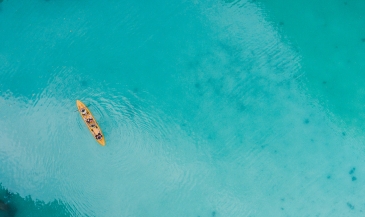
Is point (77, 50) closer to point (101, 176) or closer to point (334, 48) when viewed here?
point (101, 176)

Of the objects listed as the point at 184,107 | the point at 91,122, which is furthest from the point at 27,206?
the point at 184,107

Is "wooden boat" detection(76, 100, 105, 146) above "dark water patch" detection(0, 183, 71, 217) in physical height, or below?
above

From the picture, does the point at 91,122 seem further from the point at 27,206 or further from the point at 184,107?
the point at 27,206

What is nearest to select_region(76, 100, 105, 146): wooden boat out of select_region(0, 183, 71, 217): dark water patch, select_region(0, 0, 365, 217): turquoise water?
select_region(0, 0, 365, 217): turquoise water

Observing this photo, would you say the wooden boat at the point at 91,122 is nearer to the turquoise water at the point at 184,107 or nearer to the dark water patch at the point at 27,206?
the turquoise water at the point at 184,107

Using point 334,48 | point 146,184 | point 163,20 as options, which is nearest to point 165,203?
point 146,184

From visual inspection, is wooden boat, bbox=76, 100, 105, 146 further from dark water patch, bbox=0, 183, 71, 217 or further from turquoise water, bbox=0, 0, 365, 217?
dark water patch, bbox=0, 183, 71, 217

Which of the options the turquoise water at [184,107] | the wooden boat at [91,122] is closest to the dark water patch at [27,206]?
the turquoise water at [184,107]
